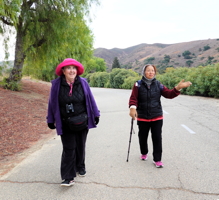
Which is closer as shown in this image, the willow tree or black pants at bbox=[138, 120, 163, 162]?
black pants at bbox=[138, 120, 163, 162]

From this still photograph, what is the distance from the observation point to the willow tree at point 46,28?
11.3m

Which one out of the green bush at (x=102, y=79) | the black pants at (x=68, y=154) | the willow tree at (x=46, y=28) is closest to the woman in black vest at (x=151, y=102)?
the black pants at (x=68, y=154)

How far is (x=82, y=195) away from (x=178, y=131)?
4.17m

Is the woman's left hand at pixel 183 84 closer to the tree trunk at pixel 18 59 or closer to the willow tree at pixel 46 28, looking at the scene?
the willow tree at pixel 46 28

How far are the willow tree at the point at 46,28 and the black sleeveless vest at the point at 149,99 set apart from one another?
29.0 feet

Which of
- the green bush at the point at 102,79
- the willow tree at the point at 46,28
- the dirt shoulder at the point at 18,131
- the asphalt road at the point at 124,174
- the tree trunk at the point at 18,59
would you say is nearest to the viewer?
the asphalt road at the point at 124,174

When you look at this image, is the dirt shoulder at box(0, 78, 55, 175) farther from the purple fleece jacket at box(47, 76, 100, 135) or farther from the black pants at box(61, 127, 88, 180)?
the purple fleece jacket at box(47, 76, 100, 135)

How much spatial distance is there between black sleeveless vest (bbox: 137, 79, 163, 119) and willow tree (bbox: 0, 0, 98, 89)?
8847mm

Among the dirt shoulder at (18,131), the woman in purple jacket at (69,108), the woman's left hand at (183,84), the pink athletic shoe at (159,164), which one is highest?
the woman's left hand at (183,84)

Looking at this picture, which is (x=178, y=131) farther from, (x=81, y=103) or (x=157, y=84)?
(x=81, y=103)

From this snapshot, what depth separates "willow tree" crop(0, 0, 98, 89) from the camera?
37.0ft

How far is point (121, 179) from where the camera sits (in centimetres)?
348

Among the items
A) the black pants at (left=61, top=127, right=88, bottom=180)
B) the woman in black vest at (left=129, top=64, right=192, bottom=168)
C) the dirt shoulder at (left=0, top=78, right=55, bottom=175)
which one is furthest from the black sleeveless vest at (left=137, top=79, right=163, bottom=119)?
the dirt shoulder at (left=0, top=78, right=55, bottom=175)

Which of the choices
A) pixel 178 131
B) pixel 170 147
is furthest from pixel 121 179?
pixel 178 131
